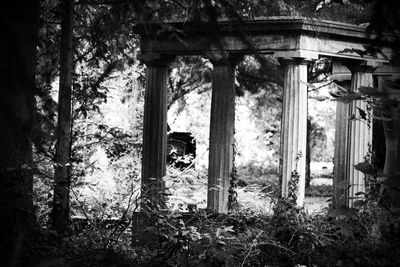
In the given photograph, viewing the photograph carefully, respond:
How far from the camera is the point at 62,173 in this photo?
10.1 meters

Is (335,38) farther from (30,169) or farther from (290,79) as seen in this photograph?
(30,169)

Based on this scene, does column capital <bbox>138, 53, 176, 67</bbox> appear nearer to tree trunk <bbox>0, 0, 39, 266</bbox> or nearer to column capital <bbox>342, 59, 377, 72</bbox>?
column capital <bbox>342, 59, 377, 72</bbox>

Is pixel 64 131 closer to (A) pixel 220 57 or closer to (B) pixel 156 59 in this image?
(B) pixel 156 59

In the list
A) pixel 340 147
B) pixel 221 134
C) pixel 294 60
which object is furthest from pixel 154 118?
pixel 340 147

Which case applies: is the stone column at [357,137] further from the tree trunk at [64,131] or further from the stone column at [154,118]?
the tree trunk at [64,131]

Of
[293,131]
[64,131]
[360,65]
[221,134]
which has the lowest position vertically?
[64,131]

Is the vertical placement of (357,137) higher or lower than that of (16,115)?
higher

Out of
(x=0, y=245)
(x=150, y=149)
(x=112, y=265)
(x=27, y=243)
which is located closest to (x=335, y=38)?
(x=150, y=149)

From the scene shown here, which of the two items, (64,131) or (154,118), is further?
(154,118)

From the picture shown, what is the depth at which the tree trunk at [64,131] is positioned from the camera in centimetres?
996

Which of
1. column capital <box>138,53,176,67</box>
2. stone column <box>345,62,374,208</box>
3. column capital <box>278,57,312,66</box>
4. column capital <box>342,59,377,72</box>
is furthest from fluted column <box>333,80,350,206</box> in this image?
column capital <box>138,53,176,67</box>

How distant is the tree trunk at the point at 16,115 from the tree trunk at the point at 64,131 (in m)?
1.77

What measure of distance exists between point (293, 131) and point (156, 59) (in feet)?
13.7

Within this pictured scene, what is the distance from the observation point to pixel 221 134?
15023 millimetres
